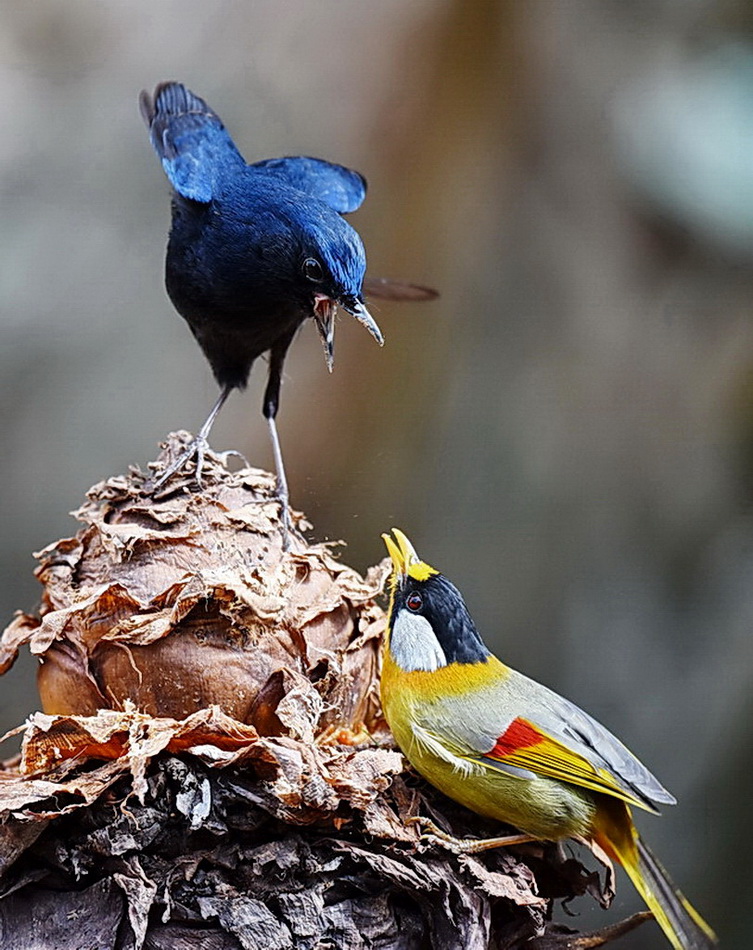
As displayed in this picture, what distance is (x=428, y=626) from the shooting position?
3.57ft

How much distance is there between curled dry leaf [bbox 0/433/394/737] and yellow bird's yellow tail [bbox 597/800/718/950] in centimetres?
28

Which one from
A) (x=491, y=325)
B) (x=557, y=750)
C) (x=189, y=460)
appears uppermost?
(x=491, y=325)

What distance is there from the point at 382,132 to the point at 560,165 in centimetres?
41

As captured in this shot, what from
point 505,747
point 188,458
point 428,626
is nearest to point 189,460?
point 188,458

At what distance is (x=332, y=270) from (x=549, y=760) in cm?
56

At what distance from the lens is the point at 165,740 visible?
93 cm

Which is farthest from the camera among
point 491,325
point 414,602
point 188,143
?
point 491,325

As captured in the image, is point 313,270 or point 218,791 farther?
point 313,270

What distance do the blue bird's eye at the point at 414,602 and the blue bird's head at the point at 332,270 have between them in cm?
25

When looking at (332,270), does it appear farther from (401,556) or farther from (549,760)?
(549,760)

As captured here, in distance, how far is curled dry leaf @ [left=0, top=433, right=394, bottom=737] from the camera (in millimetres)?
1018

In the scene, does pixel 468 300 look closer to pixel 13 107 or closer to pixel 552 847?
pixel 13 107

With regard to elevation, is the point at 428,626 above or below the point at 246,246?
below

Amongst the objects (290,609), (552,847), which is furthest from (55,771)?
(552,847)
